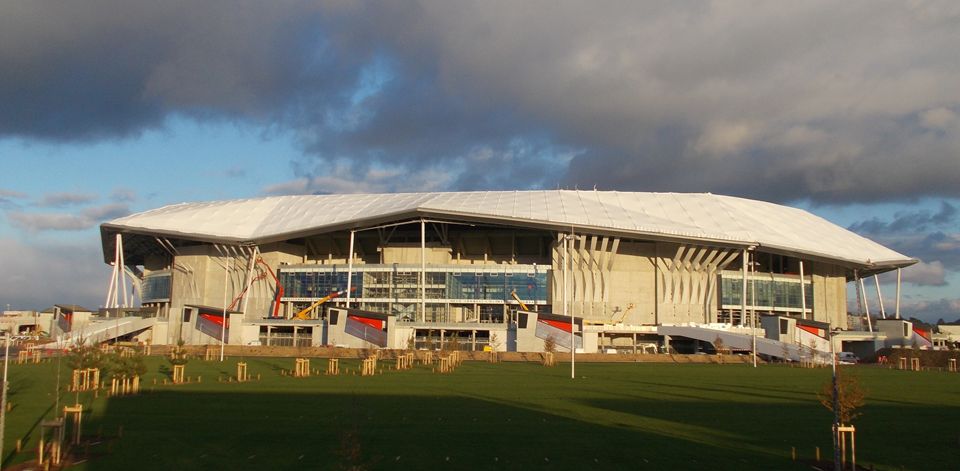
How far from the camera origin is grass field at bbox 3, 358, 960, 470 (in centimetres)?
1709

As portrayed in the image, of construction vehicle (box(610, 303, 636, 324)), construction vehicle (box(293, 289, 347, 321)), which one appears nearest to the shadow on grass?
construction vehicle (box(610, 303, 636, 324))

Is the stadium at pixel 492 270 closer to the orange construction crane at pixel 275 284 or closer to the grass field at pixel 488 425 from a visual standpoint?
the orange construction crane at pixel 275 284

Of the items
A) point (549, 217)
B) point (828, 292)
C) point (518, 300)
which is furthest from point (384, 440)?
→ point (828, 292)

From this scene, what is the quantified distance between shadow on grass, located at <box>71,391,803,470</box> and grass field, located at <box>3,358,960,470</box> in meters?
0.05

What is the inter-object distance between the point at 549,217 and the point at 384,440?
202 ft

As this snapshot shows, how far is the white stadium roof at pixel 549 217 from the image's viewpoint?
3135 inches

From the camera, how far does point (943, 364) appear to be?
195 ft

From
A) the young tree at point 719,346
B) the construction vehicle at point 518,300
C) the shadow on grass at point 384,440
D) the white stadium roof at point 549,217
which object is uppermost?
the white stadium roof at point 549,217

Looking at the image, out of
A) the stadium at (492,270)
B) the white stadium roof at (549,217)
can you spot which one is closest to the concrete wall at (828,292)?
the stadium at (492,270)

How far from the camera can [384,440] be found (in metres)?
19.4

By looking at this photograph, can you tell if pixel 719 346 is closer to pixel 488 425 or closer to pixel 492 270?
pixel 492 270

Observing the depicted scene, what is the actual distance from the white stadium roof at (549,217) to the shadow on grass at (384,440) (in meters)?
53.5

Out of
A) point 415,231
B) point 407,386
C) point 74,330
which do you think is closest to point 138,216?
point 74,330

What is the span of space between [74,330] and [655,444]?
2815 inches
